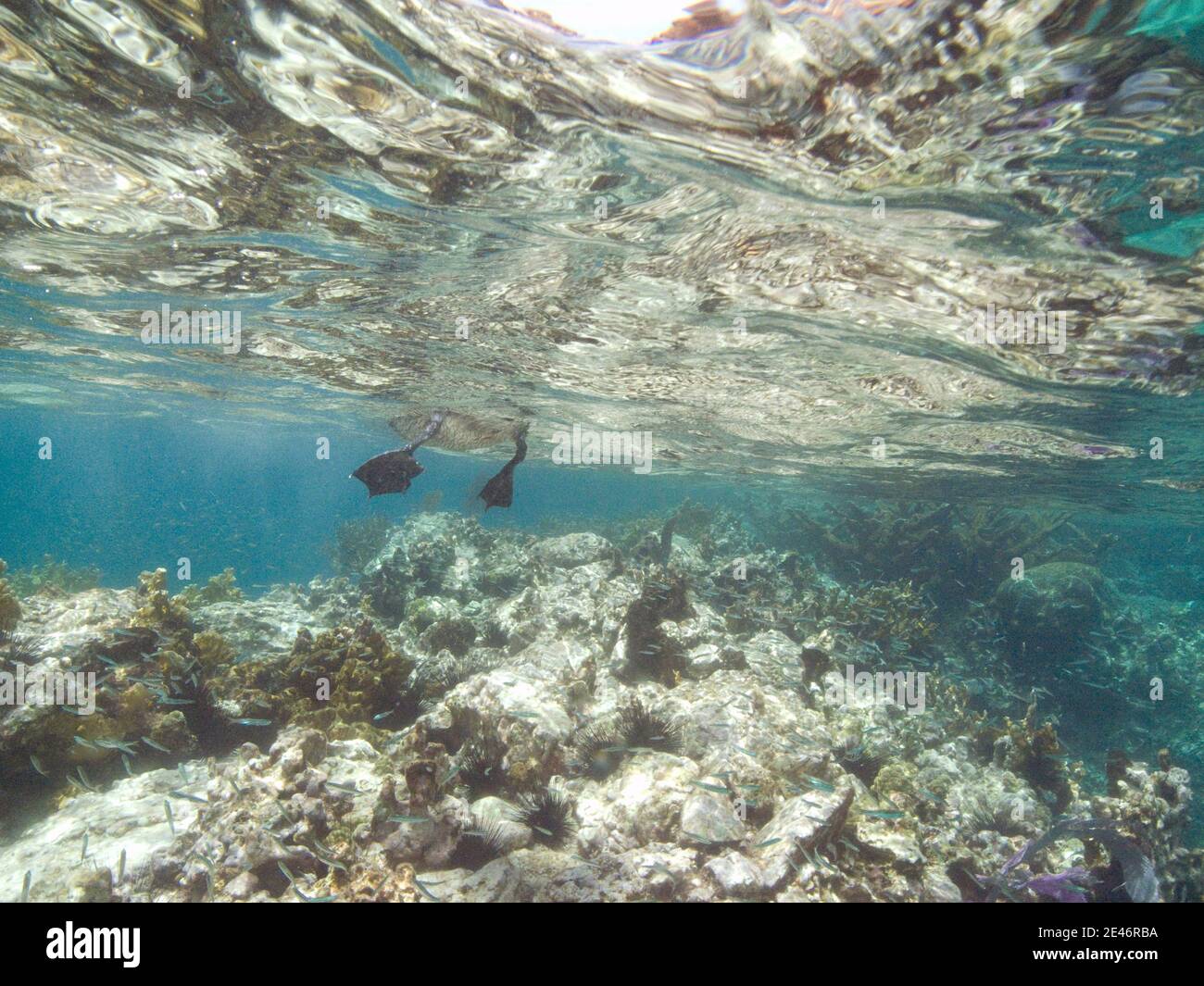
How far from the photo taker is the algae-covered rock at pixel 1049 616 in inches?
745

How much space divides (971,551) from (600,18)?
22.8 metres

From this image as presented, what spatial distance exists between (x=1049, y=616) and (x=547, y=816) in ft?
65.6

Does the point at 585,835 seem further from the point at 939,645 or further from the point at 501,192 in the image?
the point at 939,645

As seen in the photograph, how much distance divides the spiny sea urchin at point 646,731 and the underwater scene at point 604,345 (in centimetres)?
6

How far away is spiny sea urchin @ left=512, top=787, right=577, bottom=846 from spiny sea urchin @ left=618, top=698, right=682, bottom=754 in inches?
64.1

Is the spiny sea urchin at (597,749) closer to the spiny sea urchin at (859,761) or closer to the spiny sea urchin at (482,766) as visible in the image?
the spiny sea urchin at (482,766)

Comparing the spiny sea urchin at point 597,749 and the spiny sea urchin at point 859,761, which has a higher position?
the spiny sea urchin at point 597,749

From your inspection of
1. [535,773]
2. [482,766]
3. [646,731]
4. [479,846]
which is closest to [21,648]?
[482,766]

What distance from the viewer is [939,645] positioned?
19141 millimetres

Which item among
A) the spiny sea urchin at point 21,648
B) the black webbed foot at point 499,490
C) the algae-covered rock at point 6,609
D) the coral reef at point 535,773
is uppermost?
the black webbed foot at point 499,490

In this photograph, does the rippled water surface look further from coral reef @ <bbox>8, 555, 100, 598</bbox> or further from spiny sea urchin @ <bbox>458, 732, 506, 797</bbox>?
coral reef @ <bbox>8, 555, 100, 598</bbox>

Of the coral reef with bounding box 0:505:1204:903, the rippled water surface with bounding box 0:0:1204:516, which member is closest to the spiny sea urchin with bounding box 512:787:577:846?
the coral reef with bounding box 0:505:1204:903

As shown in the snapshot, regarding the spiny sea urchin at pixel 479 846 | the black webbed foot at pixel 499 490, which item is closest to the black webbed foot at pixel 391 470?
the black webbed foot at pixel 499 490

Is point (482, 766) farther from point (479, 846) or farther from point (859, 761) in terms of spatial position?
point (859, 761)
